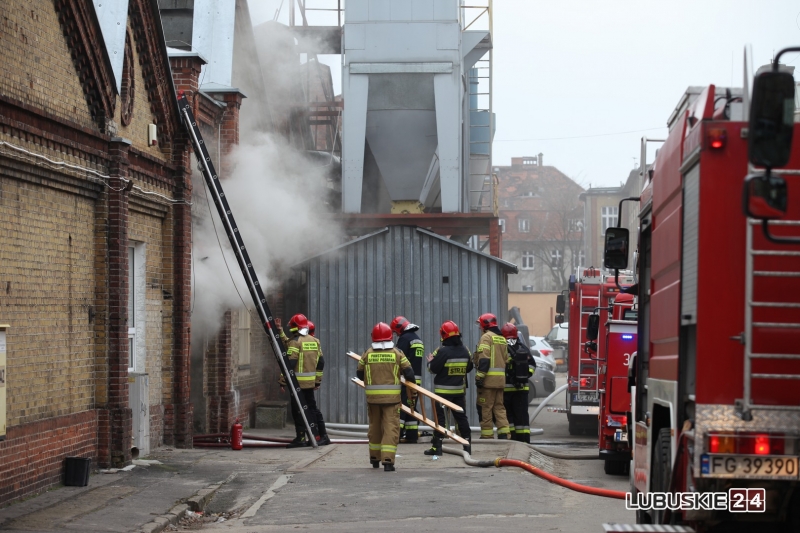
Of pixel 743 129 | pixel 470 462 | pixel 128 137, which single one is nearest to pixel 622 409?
pixel 470 462

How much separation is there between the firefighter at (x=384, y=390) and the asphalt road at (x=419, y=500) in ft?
0.97

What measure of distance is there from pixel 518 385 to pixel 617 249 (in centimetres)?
743

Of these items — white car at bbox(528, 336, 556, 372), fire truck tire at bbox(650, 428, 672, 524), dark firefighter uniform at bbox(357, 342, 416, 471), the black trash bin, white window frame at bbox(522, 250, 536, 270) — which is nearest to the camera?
fire truck tire at bbox(650, 428, 672, 524)

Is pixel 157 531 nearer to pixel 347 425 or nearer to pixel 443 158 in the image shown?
pixel 347 425

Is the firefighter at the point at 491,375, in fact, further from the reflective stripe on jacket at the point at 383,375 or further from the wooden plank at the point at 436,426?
the reflective stripe on jacket at the point at 383,375

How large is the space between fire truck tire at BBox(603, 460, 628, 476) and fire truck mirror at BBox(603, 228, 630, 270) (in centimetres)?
492

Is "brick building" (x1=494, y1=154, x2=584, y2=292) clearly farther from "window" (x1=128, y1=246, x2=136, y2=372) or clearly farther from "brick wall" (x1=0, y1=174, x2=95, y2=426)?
"brick wall" (x1=0, y1=174, x2=95, y2=426)

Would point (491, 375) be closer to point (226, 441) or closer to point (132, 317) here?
point (226, 441)

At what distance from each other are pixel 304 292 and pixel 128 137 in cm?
731

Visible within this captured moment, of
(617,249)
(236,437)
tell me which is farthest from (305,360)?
(617,249)

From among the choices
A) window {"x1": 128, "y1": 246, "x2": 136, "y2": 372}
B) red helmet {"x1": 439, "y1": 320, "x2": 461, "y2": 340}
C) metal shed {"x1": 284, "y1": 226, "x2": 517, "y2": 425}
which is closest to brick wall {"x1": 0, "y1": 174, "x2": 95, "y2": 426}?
window {"x1": 128, "y1": 246, "x2": 136, "y2": 372}

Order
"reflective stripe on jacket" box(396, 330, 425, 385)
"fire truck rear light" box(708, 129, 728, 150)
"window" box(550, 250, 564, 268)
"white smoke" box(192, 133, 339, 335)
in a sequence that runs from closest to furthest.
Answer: "fire truck rear light" box(708, 129, 728, 150) → "reflective stripe on jacket" box(396, 330, 425, 385) → "white smoke" box(192, 133, 339, 335) → "window" box(550, 250, 564, 268)

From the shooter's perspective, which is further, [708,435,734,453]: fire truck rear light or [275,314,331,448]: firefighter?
[275,314,331,448]: firefighter

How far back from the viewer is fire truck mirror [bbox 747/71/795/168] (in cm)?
458
